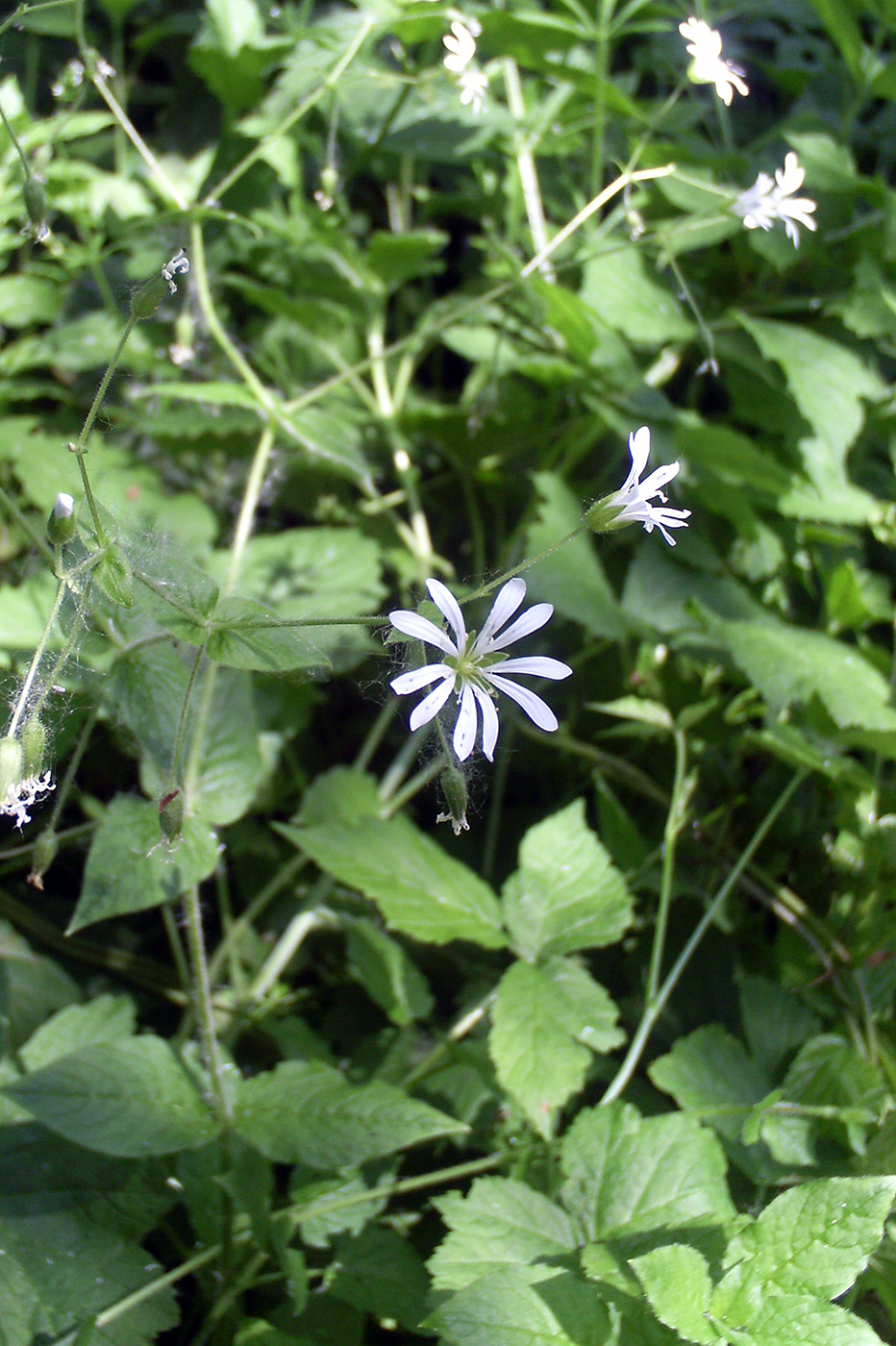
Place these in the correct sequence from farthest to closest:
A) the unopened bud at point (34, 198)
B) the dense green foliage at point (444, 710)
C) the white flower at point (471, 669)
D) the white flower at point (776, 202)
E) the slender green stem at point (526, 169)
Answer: the slender green stem at point (526, 169) < the white flower at point (776, 202) < the unopened bud at point (34, 198) < the dense green foliage at point (444, 710) < the white flower at point (471, 669)

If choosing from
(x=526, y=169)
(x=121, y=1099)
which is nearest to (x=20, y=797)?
(x=121, y=1099)

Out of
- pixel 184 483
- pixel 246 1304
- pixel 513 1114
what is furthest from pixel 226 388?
pixel 246 1304

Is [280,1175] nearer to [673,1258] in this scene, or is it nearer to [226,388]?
[673,1258]

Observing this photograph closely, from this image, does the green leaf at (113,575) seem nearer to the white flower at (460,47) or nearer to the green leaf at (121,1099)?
the green leaf at (121,1099)

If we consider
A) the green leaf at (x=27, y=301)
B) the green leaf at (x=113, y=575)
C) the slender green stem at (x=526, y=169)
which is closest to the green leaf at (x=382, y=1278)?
the green leaf at (x=113, y=575)

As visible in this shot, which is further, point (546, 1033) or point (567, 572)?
point (567, 572)

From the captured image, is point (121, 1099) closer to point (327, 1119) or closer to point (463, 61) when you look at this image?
point (327, 1119)

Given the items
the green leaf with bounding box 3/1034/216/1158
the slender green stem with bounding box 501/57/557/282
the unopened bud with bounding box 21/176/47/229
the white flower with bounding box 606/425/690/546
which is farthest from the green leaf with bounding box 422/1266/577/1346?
the slender green stem with bounding box 501/57/557/282
